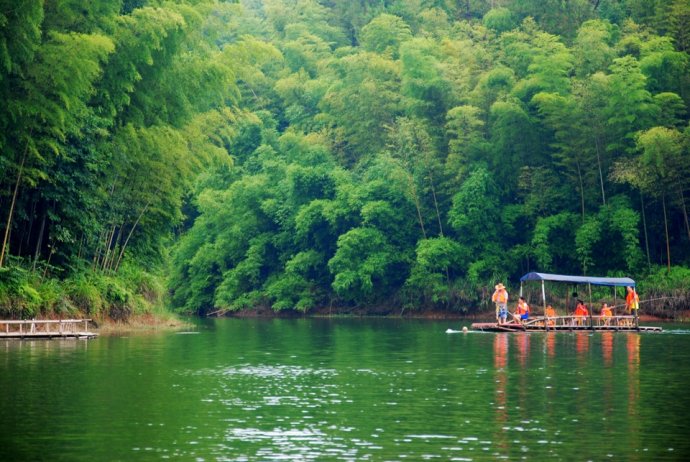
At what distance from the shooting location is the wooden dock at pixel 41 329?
3072 cm

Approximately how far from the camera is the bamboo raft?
39562mm

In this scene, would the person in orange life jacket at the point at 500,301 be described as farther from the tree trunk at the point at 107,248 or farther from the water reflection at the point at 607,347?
the tree trunk at the point at 107,248

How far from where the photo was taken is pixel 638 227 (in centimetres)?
5497

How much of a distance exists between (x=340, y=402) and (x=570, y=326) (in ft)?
74.5

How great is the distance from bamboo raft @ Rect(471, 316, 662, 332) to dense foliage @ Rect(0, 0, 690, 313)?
428 inches

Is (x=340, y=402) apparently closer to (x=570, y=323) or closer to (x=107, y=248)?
(x=107, y=248)

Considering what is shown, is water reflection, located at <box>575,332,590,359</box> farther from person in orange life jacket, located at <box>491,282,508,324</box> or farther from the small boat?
person in orange life jacket, located at <box>491,282,508,324</box>

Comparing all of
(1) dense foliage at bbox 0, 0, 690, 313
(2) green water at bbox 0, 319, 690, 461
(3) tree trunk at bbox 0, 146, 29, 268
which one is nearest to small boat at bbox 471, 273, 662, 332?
(2) green water at bbox 0, 319, 690, 461

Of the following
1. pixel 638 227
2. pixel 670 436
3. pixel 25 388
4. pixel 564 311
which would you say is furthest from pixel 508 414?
pixel 638 227

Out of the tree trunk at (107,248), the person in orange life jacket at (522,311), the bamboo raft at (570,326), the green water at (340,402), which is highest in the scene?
the tree trunk at (107,248)

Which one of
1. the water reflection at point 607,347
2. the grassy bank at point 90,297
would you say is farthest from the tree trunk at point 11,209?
the water reflection at point 607,347

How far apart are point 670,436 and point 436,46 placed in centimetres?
5009

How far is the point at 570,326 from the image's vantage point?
132 feet

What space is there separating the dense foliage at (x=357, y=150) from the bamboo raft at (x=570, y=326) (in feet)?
35.7
